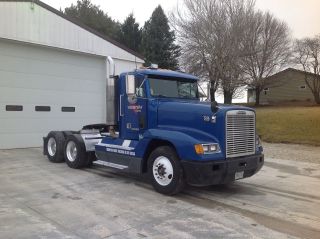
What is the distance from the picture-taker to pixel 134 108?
9.07 metres

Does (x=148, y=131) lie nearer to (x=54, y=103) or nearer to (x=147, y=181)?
(x=147, y=181)

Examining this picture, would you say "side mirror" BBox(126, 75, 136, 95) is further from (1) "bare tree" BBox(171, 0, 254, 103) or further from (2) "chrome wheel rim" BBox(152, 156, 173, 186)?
(1) "bare tree" BBox(171, 0, 254, 103)

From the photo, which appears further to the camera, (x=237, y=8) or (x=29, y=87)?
(x=237, y=8)

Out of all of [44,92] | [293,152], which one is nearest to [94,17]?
[44,92]

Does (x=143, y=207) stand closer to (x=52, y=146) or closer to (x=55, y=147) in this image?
(x=55, y=147)

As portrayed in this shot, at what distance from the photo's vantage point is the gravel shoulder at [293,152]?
13.7 metres

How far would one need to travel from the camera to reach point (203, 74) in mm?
31438

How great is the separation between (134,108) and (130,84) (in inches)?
21.7

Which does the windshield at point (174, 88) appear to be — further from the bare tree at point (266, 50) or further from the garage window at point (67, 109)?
the bare tree at point (266, 50)

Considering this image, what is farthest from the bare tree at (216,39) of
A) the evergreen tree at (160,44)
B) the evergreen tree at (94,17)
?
the evergreen tree at (94,17)

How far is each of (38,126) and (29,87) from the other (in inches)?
58.4

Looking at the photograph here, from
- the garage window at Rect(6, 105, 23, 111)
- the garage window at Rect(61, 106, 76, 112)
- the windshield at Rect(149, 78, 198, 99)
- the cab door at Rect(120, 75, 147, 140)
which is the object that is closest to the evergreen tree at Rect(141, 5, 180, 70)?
the garage window at Rect(61, 106, 76, 112)

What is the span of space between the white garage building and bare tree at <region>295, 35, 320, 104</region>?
28262 millimetres

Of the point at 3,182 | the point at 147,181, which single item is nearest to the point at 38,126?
the point at 3,182
